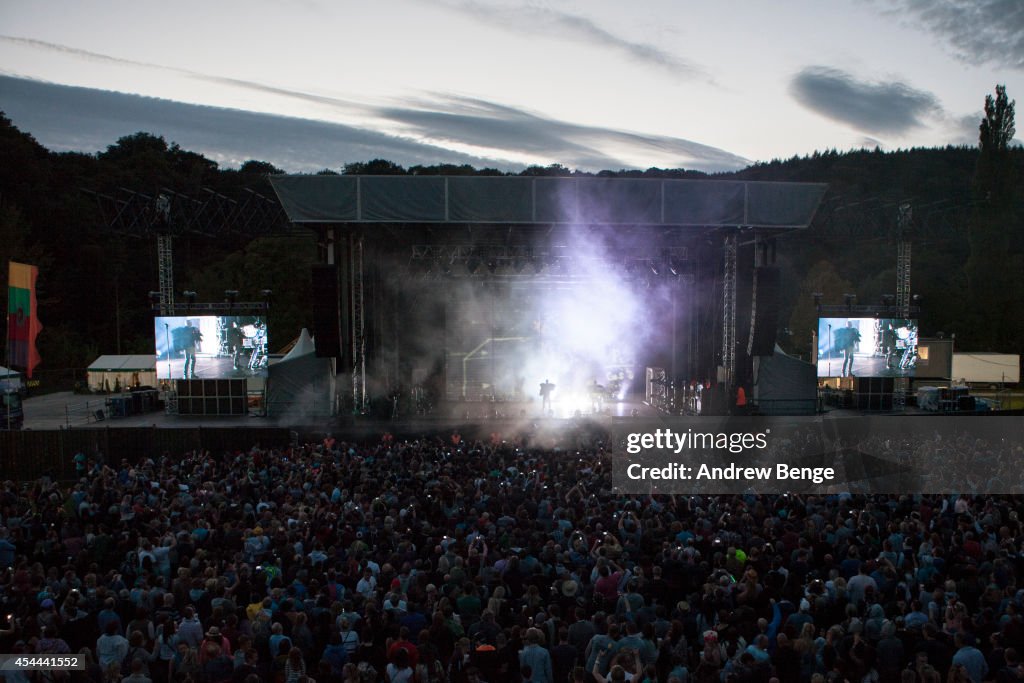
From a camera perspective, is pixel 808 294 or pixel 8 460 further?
pixel 808 294

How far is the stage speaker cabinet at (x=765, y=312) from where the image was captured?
1930 centimetres

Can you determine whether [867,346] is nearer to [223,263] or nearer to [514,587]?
[514,587]

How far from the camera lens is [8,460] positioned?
16.5m

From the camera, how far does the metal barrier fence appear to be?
1661cm

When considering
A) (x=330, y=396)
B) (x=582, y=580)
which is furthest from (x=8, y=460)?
(x=582, y=580)

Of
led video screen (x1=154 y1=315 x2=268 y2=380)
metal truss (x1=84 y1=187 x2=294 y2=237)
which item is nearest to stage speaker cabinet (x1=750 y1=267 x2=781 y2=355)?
led video screen (x1=154 y1=315 x2=268 y2=380)

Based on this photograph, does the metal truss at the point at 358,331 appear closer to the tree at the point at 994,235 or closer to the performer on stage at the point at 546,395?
the performer on stage at the point at 546,395

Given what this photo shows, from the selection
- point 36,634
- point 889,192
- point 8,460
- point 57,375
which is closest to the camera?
point 36,634

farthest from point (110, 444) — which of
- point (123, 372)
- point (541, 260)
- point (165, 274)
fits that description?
point (123, 372)

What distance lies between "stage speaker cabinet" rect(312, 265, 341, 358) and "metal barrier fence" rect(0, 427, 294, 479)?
2.54 meters

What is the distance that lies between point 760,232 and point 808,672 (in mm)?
15649

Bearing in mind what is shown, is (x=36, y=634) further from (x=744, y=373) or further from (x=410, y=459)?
(x=744, y=373)

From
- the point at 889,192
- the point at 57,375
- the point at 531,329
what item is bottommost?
the point at 57,375

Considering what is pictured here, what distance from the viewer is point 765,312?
1952cm
